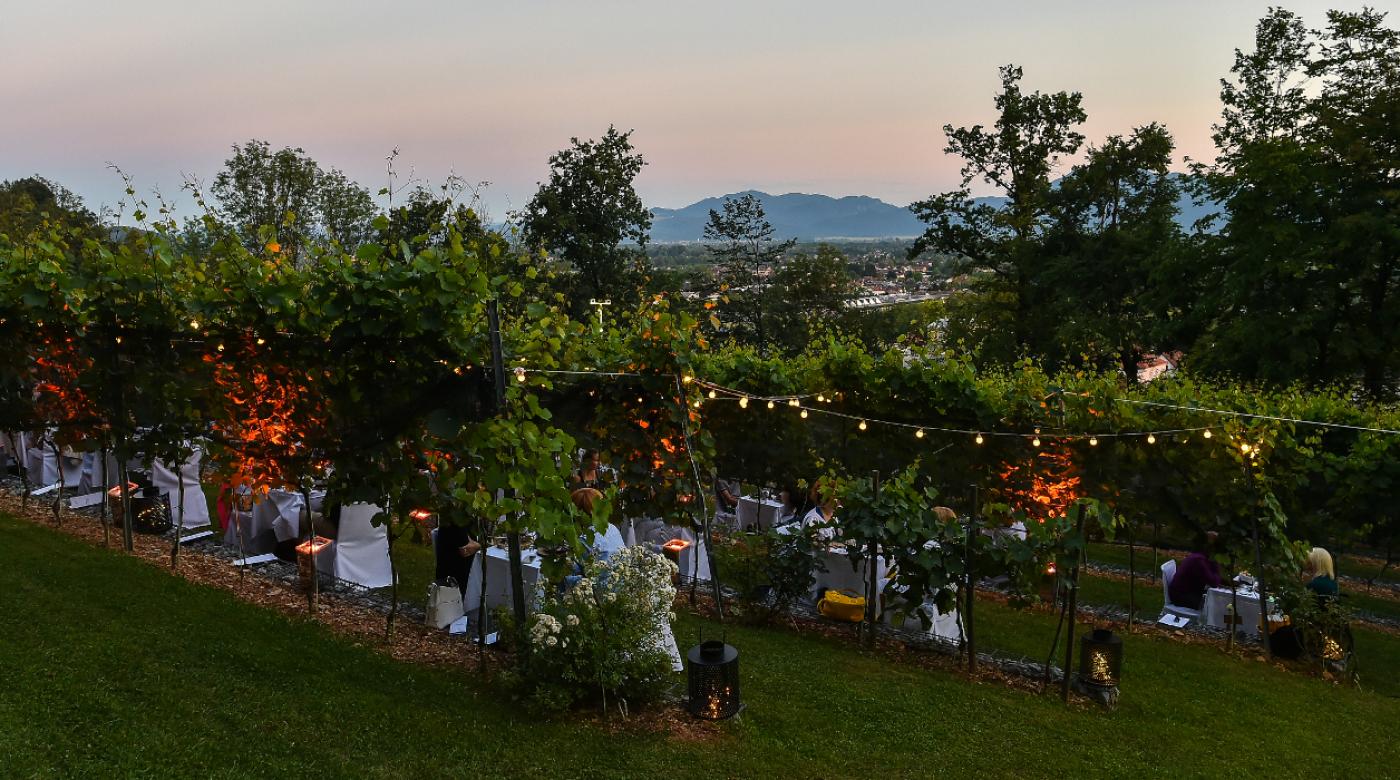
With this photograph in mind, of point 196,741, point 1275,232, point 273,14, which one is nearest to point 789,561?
point 196,741

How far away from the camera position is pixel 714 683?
4.82 m

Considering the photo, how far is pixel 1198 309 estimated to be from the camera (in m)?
16.8

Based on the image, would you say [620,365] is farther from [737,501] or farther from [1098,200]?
[1098,200]

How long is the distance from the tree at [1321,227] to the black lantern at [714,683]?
15009 millimetres

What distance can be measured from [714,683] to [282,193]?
26390mm

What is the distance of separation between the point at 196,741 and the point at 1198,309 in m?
18.7

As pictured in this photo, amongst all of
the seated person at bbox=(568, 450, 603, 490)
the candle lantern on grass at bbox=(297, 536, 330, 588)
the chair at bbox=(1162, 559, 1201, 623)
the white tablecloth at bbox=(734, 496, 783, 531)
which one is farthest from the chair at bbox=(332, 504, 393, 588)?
the chair at bbox=(1162, 559, 1201, 623)

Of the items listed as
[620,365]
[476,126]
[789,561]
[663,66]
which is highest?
[663,66]

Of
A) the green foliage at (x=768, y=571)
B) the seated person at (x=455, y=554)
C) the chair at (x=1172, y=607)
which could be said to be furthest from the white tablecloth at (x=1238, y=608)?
the seated person at (x=455, y=554)

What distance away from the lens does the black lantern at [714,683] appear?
4801mm

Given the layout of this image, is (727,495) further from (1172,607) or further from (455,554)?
(1172,607)

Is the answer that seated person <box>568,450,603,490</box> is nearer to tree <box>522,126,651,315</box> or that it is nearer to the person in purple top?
the person in purple top

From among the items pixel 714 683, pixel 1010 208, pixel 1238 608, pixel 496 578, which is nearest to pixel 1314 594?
pixel 1238 608

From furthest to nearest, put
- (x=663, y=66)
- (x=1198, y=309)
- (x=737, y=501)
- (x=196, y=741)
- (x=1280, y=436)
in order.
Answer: (x=663, y=66), (x=1198, y=309), (x=737, y=501), (x=1280, y=436), (x=196, y=741)
